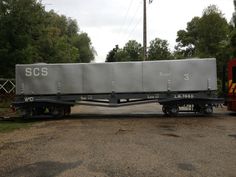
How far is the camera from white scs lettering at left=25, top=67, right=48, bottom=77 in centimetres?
2362

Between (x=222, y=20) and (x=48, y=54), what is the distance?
Answer: 2234cm

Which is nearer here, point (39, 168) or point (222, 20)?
point (39, 168)

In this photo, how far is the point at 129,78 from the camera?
23.3m

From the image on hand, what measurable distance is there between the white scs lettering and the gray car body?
59 mm

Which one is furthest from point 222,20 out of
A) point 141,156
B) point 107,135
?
point 141,156

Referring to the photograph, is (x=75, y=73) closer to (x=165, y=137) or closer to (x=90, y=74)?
(x=90, y=74)

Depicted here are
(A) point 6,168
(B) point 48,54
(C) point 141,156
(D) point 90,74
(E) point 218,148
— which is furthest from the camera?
(B) point 48,54

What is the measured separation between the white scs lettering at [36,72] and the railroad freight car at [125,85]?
0.17ft

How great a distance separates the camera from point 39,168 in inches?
386

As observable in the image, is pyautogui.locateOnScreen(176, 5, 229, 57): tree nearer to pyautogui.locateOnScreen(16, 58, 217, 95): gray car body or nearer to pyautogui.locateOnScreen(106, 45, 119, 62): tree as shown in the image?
pyautogui.locateOnScreen(16, 58, 217, 95): gray car body

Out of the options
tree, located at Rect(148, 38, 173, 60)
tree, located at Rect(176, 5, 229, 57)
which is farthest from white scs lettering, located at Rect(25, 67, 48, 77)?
tree, located at Rect(148, 38, 173, 60)

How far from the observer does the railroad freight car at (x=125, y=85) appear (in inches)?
917

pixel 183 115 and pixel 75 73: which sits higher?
pixel 75 73

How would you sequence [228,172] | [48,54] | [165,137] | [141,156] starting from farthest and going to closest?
[48,54] < [165,137] < [141,156] < [228,172]
